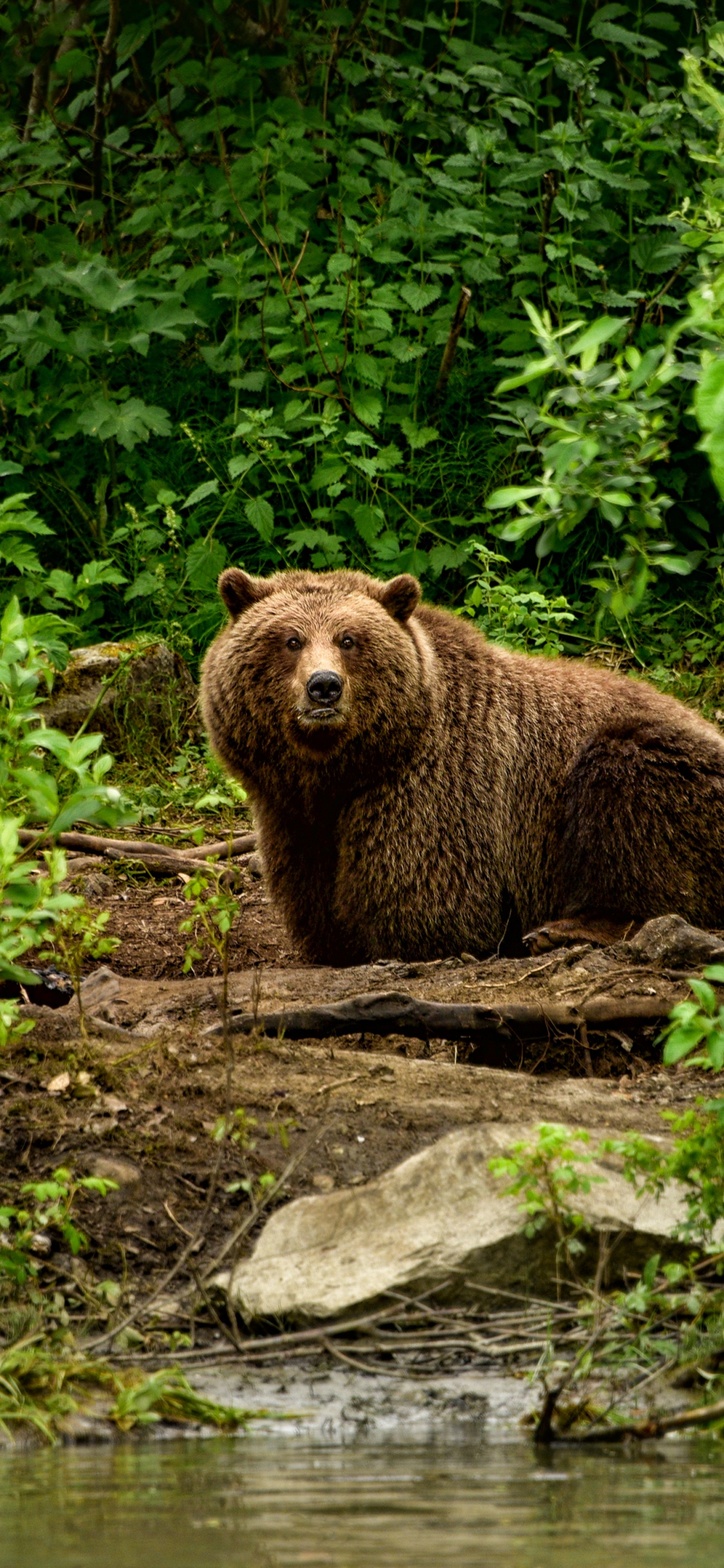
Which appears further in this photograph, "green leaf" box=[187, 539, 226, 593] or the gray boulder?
"green leaf" box=[187, 539, 226, 593]

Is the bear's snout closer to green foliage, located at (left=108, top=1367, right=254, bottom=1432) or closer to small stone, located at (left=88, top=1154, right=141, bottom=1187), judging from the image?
small stone, located at (left=88, top=1154, right=141, bottom=1187)

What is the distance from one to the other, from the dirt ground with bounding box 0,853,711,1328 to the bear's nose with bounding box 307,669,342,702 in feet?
3.27

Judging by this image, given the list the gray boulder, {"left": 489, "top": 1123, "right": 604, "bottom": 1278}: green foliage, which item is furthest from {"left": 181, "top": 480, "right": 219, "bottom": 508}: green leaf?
{"left": 489, "top": 1123, "right": 604, "bottom": 1278}: green foliage

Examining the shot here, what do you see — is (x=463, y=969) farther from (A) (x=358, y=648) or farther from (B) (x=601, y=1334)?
(B) (x=601, y=1334)

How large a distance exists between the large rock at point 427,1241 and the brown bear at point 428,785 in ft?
8.52

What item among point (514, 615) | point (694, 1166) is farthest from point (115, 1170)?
point (514, 615)

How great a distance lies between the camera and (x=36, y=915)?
3.41 meters

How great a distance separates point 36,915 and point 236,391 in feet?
21.4

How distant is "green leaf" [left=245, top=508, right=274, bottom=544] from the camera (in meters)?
8.86

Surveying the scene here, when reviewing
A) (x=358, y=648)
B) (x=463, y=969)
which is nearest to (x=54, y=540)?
(x=358, y=648)

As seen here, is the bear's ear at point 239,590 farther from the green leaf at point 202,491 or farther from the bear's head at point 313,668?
the green leaf at point 202,491

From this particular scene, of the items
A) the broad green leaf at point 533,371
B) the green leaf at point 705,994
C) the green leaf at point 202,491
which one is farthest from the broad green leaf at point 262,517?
the green leaf at point 705,994

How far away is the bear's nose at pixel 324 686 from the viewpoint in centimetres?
589

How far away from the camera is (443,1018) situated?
15.6 ft
